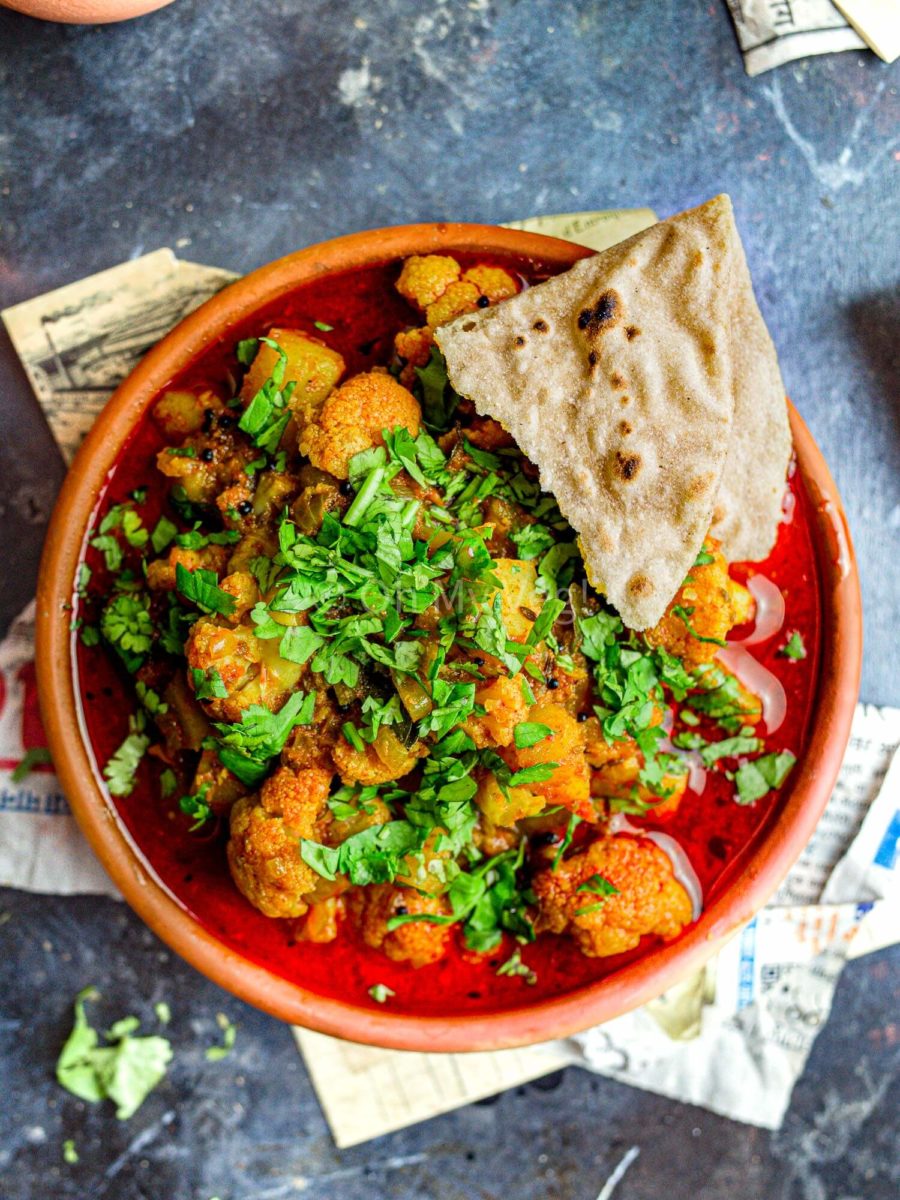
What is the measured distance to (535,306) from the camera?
1977mm

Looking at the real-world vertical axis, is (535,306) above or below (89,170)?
above

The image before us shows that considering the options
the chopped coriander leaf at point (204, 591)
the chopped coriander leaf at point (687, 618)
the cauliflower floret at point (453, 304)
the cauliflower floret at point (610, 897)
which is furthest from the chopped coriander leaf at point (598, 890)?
the cauliflower floret at point (453, 304)

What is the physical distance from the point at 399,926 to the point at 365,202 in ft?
5.61

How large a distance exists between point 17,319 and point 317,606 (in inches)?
47.7

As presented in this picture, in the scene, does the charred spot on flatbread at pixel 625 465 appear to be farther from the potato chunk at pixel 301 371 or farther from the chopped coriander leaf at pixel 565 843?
the chopped coriander leaf at pixel 565 843

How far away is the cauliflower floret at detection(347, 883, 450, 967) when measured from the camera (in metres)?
2.11

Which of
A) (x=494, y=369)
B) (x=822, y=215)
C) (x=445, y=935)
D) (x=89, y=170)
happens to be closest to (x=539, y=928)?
(x=445, y=935)

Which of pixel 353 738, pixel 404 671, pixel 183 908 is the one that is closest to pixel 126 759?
pixel 183 908

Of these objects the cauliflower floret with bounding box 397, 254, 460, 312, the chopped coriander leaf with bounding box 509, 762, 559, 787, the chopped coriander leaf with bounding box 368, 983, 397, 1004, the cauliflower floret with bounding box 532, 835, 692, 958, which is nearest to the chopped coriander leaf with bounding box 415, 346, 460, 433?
the cauliflower floret with bounding box 397, 254, 460, 312

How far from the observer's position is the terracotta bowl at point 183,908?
84.3 inches

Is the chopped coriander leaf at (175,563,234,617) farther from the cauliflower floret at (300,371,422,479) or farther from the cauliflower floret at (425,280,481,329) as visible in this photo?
the cauliflower floret at (425,280,481,329)

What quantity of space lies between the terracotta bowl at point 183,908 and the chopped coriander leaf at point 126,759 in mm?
37

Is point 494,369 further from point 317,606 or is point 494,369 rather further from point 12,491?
point 12,491

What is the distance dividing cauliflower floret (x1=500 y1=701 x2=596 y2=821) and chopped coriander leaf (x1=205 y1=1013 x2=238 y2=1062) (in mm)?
1190
